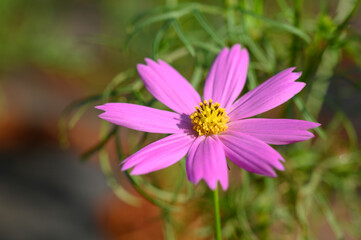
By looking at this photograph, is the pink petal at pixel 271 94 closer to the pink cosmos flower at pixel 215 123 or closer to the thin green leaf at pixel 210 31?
the pink cosmos flower at pixel 215 123

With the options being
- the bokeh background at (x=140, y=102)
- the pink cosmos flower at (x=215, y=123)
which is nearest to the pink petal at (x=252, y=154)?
the pink cosmos flower at (x=215, y=123)

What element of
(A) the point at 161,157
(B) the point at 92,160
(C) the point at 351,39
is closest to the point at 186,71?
(B) the point at 92,160

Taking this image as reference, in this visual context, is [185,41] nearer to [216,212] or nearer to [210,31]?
[210,31]

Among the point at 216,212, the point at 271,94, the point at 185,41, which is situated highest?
the point at 185,41

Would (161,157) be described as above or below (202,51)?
below

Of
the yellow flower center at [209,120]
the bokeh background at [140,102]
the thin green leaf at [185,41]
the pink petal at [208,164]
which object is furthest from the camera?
the bokeh background at [140,102]

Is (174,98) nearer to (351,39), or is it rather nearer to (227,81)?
(227,81)

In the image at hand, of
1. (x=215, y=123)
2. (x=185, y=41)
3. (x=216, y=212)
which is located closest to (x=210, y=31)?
(x=185, y=41)
